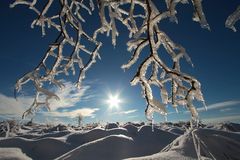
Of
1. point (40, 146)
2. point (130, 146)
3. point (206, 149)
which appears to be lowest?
point (206, 149)

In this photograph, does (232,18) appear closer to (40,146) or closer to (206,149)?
(206,149)

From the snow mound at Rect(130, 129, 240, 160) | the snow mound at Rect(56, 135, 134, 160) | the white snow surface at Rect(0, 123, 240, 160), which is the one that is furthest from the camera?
the snow mound at Rect(56, 135, 134, 160)

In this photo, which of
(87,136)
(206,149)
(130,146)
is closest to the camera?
(206,149)

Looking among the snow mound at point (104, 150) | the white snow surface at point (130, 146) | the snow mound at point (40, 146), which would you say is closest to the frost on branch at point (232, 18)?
the white snow surface at point (130, 146)

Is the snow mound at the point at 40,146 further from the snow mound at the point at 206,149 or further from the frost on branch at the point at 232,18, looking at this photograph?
the frost on branch at the point at 232,18

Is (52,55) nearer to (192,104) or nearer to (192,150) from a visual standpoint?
(192,104)

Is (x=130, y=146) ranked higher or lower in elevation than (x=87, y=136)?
lower

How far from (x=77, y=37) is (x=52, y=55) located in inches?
7.6

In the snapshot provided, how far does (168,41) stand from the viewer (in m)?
1.28

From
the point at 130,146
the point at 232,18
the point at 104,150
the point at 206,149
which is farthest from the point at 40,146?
the point at 232,18

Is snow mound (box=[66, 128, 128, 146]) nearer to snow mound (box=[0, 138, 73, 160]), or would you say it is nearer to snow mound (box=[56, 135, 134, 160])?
snow mound (box=[0, 138, 73, 160])

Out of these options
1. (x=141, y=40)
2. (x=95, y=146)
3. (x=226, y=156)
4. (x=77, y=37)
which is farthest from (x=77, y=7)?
(x=95, y=146)

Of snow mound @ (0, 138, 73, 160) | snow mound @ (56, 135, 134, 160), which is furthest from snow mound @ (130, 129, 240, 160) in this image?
snow mound @ (0, 138, 73, 160)

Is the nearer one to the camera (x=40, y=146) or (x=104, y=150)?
(x=104, y=150)
